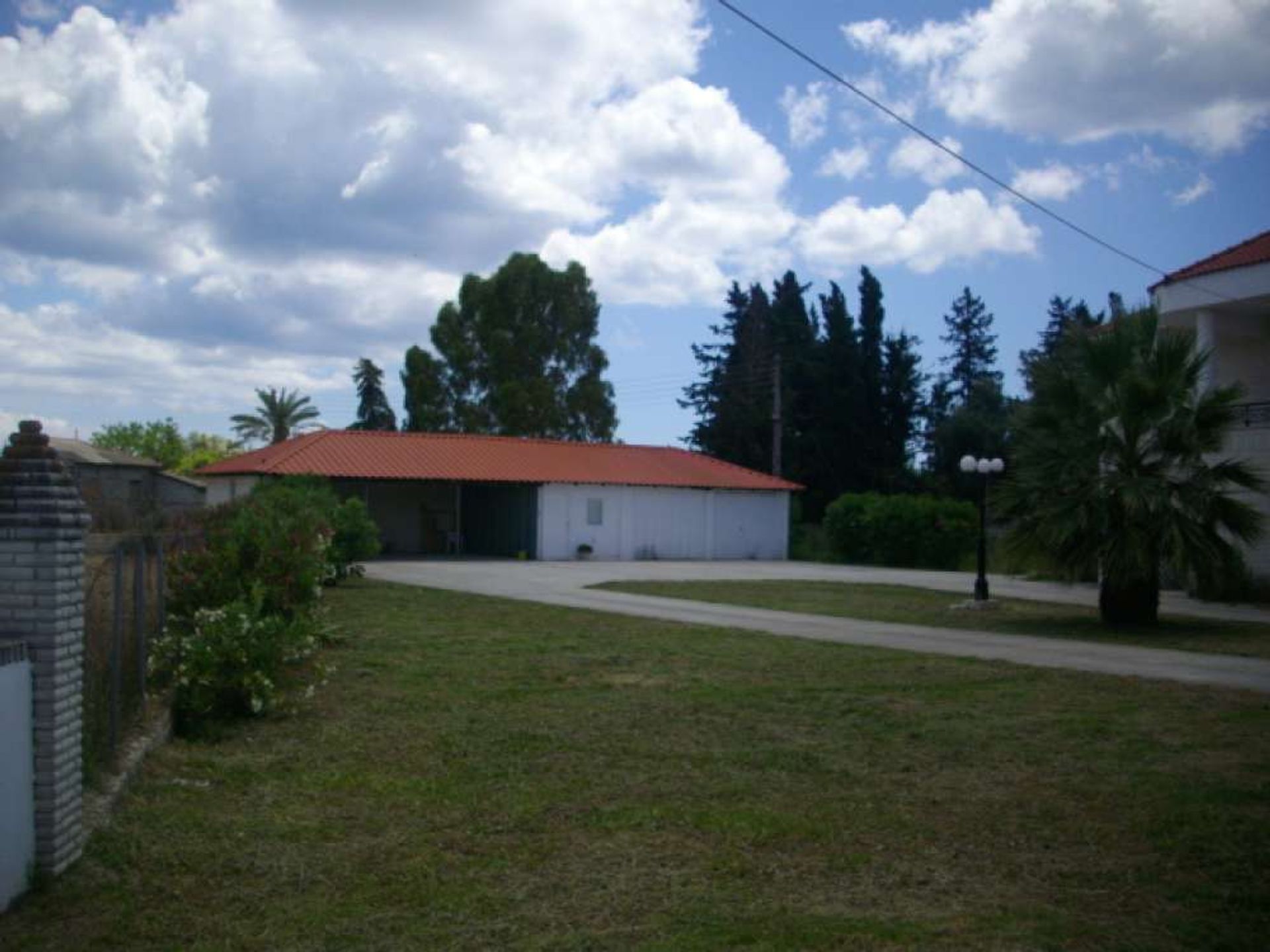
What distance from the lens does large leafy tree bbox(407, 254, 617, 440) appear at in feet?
198

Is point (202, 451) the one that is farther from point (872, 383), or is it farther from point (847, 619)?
point (847, 619)

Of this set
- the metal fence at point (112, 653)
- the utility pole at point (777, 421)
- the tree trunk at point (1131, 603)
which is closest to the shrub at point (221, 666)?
the metal fence at point (112, 653)

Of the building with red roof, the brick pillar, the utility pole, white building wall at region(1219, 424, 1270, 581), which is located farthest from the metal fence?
the utility pole

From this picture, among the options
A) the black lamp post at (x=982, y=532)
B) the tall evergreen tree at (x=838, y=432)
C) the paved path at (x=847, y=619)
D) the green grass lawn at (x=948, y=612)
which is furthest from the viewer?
the tall evergreen tree at (x=838, y=432)

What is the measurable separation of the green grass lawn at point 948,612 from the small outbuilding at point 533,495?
11741mm

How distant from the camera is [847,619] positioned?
18578mm

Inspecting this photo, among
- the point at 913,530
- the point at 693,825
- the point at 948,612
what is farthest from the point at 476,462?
the point at 693,825

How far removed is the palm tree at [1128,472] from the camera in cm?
1641

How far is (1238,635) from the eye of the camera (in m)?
16.5

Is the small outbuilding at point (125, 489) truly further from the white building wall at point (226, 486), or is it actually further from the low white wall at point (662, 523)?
the low white wall at point (662, 523)

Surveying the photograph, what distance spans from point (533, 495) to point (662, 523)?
16.5ft

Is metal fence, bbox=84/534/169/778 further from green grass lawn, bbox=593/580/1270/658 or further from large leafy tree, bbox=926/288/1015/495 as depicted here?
large leafy tree, bbox=926/288/1015/495

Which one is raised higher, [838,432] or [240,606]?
[838,432]

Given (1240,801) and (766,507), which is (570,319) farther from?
(1240,801)
